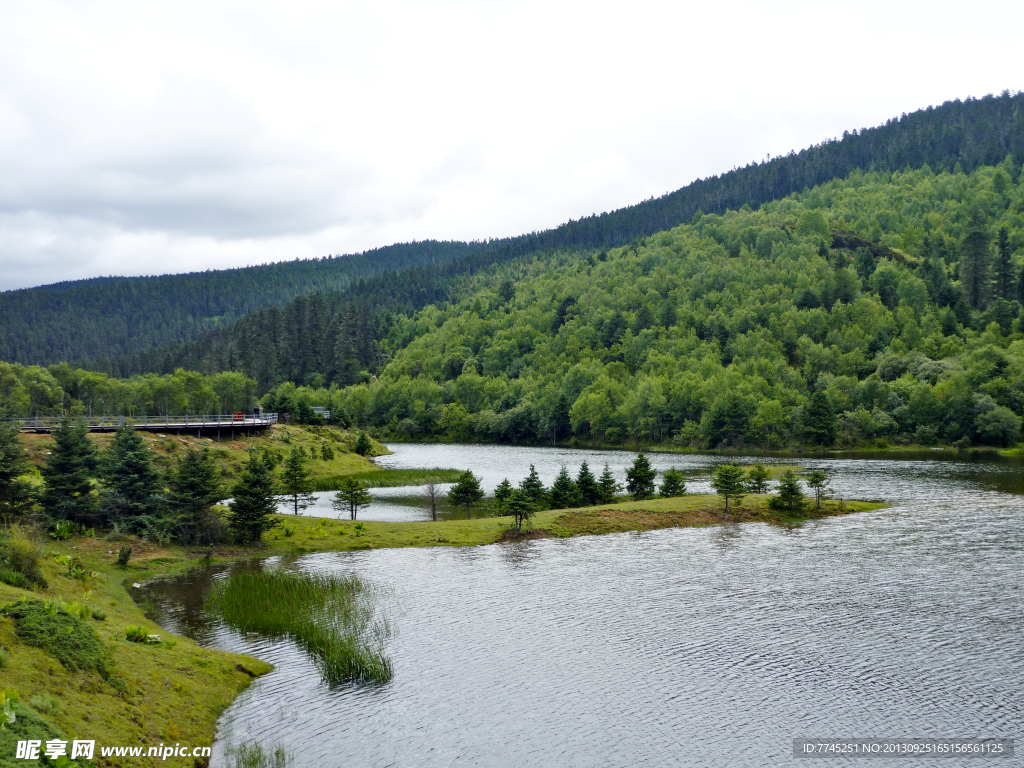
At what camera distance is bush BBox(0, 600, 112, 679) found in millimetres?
22797

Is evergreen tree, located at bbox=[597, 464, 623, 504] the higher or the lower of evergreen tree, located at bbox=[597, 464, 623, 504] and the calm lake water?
the higher

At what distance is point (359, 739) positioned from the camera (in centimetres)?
2334

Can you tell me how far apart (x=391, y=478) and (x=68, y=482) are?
163 ft

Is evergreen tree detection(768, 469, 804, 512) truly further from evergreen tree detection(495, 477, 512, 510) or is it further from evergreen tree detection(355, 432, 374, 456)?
evergreen tree detection(355, 432, 374, 456)

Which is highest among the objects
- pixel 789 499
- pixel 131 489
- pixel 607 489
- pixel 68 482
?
pixel 68 482

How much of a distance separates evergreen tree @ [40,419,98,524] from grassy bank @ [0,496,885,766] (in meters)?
2.25

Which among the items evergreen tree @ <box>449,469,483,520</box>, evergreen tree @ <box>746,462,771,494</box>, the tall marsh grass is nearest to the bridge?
evergreen tree @ <box>449,469,483,520</box>

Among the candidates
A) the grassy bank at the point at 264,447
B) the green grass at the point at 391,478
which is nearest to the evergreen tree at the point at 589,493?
the green grass at the point at 391,478

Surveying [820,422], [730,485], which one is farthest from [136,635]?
[820,422]

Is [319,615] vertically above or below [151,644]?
below

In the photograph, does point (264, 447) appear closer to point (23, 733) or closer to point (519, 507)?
point (519, 507)

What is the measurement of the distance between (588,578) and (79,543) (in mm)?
33112

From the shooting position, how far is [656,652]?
104 ft

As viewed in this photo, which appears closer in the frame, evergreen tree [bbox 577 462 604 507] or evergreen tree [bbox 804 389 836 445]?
evergreen tree [bbox 577 462 604 507]
